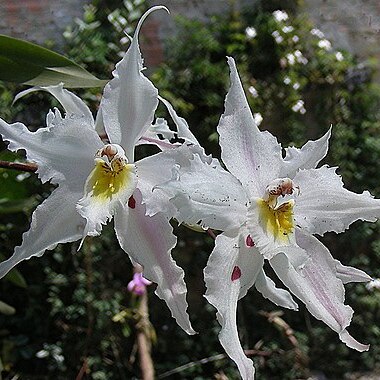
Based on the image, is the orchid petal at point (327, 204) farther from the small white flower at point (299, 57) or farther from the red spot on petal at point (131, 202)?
the small white flower at point (299, 57)

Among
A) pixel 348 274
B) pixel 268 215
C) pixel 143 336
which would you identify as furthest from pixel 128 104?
pixel 143 336

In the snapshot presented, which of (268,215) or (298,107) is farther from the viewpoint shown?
(298,107)

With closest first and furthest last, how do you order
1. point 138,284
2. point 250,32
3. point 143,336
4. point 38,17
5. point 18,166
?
1. point 18,166
2. point 138,284
3. point 143,336
4. point 38,17
5. point 250,32

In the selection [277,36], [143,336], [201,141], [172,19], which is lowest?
[143,336]

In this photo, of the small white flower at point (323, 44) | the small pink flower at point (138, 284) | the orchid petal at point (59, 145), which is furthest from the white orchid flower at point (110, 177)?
the small white flower at point (323, 44)

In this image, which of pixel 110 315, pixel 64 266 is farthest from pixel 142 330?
pixel 64 266

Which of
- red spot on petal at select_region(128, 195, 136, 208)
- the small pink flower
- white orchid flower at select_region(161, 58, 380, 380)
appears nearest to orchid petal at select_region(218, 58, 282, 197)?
white orchid flower at select_region(161, 58, 380, 380)

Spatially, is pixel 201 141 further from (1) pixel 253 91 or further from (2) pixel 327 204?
(2) pixel 327 204

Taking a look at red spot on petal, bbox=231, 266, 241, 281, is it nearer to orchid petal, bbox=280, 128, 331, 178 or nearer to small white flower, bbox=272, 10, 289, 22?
orchid petal, bbox=280, 128, 331, 178
